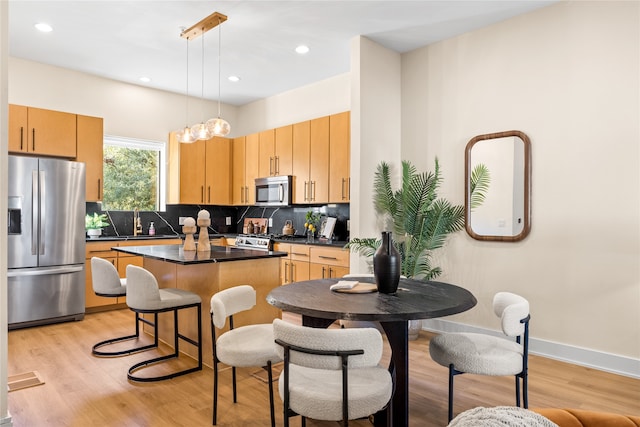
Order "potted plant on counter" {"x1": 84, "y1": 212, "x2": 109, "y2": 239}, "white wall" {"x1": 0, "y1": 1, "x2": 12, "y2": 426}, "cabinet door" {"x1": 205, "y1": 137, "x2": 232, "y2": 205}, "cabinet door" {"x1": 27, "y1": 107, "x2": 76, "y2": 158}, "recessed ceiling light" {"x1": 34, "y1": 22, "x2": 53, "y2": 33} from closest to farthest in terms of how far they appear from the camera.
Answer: "white wall" {"x1": 0, "y1": 1, "x2": 12, "y2": 426}, "recessed ceiling light" {"x1": 34, "y1": 22, "x2": 53, "y2": 33}, "cabinet door" {"x1": 27, "y1": 107, "x2": 76, "y2": 158}, "potted plant on counter" {"x1": 84, "y1": 212, "x2": 109, "y2": 239}, "cabinet door" {"x1": 205, "y1": 137, "x2": 232, "y2": 205}

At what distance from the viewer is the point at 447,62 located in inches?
165

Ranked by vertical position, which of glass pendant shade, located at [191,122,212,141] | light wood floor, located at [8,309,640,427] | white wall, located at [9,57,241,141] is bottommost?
light wood floor, located at [8,309,640,427]

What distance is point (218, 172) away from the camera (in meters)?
6.29

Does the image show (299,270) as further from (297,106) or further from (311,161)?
(297,106)

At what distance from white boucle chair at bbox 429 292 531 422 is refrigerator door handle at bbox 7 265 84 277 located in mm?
4000

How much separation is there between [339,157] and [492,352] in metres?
2.98

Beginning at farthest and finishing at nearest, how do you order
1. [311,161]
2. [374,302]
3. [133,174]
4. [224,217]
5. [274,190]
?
[224,217], [133,174], [274,190], [311,161], [374,302]

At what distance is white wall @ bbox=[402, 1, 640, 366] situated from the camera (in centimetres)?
314

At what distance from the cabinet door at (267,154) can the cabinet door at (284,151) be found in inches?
3.0

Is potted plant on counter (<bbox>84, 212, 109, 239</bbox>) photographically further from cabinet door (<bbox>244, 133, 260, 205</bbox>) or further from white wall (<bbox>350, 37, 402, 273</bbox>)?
white wall (<bbox>350, 37, 402, 273</bbox>)

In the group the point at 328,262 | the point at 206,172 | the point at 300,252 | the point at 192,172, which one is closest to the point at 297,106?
the point at 206,172

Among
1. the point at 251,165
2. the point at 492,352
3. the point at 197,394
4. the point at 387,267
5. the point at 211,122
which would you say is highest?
the point at 211,122

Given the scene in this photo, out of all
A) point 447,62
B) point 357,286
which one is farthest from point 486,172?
point 357,286

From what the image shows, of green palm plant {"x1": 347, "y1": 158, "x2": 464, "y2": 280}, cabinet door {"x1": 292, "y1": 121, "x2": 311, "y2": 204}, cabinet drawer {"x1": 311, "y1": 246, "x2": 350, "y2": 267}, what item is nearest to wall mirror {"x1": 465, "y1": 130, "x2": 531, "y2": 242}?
green palm plant {"x1": 347, "y1": 158, "x2": 464, "y2": 280}
